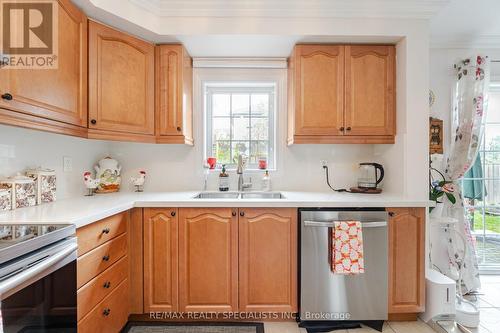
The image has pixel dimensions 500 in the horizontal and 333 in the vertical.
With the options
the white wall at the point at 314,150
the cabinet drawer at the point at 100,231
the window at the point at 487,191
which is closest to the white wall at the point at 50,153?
the white wall at the point at 314,150

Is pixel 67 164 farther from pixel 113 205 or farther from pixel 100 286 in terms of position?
pixel 100 286

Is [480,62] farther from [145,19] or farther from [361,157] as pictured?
[145,19]

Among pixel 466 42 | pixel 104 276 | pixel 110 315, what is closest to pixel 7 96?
pixel 104 276

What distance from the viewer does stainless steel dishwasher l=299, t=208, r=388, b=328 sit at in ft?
5.94

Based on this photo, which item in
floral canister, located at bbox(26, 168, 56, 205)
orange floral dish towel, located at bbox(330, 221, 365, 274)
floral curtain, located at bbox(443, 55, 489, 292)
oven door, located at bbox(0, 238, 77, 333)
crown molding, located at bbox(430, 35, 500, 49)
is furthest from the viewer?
crown molding, located at bbox(430, 35, 500, 49)

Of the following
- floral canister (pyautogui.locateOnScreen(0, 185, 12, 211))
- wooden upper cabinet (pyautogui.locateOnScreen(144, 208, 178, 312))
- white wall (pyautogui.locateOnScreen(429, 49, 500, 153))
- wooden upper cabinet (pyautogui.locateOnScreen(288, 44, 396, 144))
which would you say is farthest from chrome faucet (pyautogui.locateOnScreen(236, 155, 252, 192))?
white wall (pyautogui.locateOnScreen(429, 49, 500, 153))

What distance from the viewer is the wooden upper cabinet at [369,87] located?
2.14 m

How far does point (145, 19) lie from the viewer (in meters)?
1.91

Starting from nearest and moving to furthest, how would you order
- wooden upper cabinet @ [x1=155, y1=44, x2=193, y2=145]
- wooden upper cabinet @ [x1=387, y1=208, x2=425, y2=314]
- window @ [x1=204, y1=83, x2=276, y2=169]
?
wooden upper cabinet @ [x1=387, y1=208, x2=425, y2=314] → wooden upper cabinet @ [x1=155, y1=44, x2=193, y2=145] → window @ [x1=204, y1=83, x2=276, y2=169]

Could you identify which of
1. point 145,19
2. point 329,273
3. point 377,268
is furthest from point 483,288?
point 145,19

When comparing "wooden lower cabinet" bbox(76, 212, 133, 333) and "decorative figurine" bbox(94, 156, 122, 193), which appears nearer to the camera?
"wooden lower cabinet" bbox(76, 212, 133, 333)

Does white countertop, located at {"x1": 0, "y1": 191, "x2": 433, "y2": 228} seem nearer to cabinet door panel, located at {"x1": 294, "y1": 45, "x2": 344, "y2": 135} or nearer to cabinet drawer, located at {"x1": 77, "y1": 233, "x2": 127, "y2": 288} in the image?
A: cabinet drawer, located at {"x1": 77, "y1": 233, "x2": 127, "y2": 288}

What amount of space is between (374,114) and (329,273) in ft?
4.31

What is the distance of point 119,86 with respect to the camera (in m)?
1.94
